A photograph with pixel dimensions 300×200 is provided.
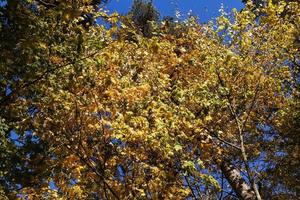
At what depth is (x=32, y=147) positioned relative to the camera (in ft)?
43.1

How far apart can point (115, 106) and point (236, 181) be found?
5.96m

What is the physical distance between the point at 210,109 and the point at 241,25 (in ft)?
9.31

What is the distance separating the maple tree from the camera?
9.38 metres

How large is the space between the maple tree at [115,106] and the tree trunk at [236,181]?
0.97 ft

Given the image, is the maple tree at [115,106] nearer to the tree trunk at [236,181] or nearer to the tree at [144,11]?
the tree trunk at [236,181]

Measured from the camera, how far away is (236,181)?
14.1 metres

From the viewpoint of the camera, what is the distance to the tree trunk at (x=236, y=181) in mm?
13441

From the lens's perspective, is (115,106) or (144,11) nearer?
(115,106)

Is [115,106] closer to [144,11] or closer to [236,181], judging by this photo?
[236,181]

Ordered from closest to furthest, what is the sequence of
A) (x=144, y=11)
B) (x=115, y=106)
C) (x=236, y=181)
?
(x=115, y=106)
(x=236, y=181)
(x=144, y=11)

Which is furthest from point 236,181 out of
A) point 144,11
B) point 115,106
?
point 144,11

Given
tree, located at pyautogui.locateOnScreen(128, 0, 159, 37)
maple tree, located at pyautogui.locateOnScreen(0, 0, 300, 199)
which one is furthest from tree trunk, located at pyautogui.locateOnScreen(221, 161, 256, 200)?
tree, located at pyautogui.locateOnScreen(128, 0, 159, 37)

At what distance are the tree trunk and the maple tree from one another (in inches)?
11.7

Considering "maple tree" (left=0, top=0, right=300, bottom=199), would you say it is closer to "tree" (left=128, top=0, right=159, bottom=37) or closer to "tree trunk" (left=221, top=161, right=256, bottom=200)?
"tree trunk" (left=221, top=161, right=256, bottom=200)
